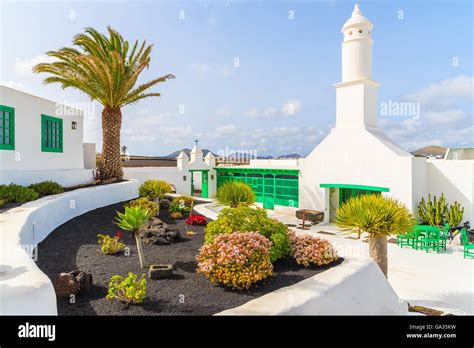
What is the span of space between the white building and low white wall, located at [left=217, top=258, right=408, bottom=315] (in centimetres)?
1117

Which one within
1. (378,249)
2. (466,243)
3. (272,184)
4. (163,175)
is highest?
(163,175)

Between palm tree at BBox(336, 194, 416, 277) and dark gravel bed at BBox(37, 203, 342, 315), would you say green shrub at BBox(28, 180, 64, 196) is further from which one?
palm tree at BBox(336, 194, 416, 277)

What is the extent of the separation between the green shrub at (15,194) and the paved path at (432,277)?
10.1m

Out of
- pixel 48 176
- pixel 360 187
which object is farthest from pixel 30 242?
pixel 360 187

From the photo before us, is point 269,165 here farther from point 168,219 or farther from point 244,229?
point 244,229

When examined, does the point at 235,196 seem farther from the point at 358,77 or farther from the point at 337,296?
the point at 358,77

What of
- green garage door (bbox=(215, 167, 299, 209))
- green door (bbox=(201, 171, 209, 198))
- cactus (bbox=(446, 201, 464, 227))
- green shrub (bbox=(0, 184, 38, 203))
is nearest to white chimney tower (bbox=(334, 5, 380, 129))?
green garage door (bbox=(215, 167, 299, 209))

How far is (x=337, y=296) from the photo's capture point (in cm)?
534

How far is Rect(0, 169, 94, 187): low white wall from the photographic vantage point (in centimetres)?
1111

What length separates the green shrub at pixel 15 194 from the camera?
372 inches

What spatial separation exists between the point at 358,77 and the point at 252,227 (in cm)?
1470

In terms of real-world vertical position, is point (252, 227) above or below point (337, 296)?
above

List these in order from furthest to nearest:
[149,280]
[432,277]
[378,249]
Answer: [432,277] < [378,249] < [149,280]
